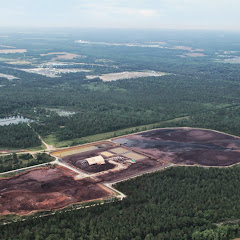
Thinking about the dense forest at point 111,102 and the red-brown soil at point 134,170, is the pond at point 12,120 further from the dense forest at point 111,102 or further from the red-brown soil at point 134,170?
the red-brown soil at point 134,170

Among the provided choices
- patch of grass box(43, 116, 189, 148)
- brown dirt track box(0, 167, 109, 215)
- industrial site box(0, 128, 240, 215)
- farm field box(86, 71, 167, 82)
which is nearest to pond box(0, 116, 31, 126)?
patch of grass box(43, 116, 189, 148)

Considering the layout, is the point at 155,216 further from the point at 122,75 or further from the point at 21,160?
the point at 122,75

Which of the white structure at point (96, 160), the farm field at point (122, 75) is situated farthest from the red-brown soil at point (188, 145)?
the farm field at point (122, 75)

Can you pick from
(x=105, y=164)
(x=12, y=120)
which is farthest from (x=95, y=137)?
(x=12, y=120)

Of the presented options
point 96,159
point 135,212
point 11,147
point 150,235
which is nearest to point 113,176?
point 96,159

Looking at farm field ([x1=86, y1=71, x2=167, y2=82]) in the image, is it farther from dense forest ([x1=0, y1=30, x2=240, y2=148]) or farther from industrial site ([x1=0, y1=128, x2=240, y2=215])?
industrial site ([x1=0, y1=128, x2=240, y2=215])

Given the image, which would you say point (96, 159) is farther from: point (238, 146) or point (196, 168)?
point (238, 146)
